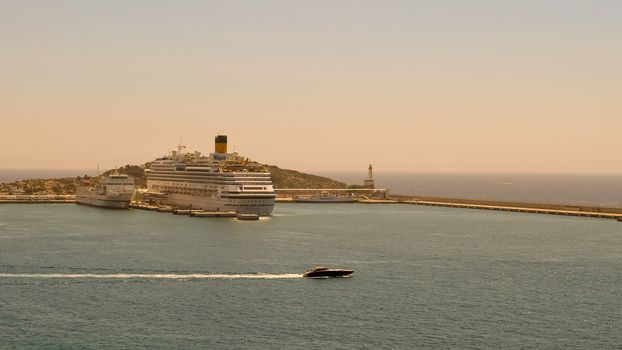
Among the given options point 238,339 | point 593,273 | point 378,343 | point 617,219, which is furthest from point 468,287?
point 617,219

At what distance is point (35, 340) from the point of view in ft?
180

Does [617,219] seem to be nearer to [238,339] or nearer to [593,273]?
[593,273]

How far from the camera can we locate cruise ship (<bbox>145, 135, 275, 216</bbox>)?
490 feet

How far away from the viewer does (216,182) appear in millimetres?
156375

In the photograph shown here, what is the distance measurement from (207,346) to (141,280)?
23.9 m

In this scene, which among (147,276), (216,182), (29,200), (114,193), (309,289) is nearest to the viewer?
(309,289)

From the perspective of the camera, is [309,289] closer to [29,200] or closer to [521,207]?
[521,207]

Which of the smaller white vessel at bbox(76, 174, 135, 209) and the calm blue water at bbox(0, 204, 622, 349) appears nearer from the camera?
the calm blue water at bbox(0, 204, 622, 349)

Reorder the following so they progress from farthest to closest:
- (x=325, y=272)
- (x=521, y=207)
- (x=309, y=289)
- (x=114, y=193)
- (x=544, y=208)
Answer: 1. (x=521, y=207)
2. (x=114, y=193)
3. (x=544, y=208)
4. (x=325, y=272)
5. (x=309, y=289)

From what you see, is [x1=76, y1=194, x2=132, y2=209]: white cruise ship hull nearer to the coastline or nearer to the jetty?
the jetty

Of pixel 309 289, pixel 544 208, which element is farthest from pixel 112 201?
pixel 309 289

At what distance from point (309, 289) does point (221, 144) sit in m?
103

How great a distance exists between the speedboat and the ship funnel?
95.3 metres

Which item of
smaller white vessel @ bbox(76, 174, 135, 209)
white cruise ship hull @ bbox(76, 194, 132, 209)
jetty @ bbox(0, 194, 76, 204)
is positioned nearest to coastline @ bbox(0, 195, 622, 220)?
jetty @ bbox(0, 194, 76, 204)
